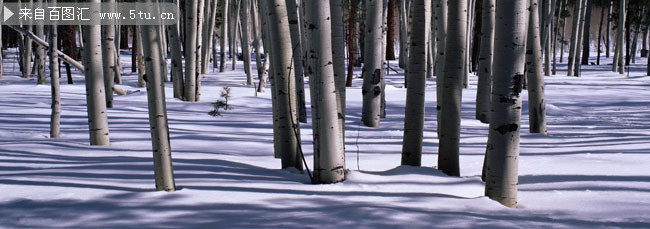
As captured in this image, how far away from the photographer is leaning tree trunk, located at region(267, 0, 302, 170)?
190 inches

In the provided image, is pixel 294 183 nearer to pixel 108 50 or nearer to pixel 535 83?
pixel 108 50

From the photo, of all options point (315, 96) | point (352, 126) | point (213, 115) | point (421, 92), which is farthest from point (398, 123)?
point (315, 96)

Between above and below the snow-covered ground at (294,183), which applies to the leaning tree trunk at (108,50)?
above

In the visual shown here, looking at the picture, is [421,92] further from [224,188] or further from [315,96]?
[224,188]

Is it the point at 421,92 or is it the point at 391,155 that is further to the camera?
the point at 391,155

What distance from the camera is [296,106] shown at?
5000 millimetres

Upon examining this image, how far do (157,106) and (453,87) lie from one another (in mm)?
2578

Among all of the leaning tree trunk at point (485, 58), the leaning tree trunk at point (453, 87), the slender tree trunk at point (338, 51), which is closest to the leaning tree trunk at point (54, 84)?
the slender tree trunk at point (338, 51)

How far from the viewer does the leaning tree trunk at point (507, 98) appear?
3.67m

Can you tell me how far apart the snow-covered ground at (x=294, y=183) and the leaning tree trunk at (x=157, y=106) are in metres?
0.13

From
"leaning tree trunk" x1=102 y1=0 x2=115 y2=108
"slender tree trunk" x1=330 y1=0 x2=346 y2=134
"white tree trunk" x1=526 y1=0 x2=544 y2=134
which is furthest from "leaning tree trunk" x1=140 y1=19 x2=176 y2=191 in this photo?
"white tree trunk" x1=526 y1=0 x2=544 y2=134

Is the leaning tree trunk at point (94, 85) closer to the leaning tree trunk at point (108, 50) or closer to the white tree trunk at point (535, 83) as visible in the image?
the leaning tree trunk at point (108, 50)

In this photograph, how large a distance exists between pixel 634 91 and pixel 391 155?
40.6 feet

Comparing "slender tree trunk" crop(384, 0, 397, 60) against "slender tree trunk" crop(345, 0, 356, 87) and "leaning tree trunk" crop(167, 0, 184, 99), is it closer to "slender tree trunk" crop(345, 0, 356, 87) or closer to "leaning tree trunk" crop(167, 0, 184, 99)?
"slender tree trunk" crop(345, 0, 356, 87)
